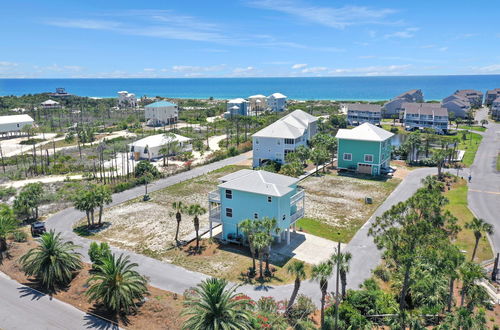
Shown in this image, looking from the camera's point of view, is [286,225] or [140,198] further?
[140,198]

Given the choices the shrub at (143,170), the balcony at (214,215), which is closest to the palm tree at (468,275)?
the balcony at (214,215)

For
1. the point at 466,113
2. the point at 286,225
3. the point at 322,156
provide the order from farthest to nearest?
1. the point at 466,113
2. the point at 322,156
3. the point at 286,225

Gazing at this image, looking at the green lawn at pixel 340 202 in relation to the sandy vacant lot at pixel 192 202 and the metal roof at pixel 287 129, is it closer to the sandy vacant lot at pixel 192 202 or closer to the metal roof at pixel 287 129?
the sandy vacant lot at pixel 192 202

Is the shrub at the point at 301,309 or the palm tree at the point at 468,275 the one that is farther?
the shrub at the point at 301,309

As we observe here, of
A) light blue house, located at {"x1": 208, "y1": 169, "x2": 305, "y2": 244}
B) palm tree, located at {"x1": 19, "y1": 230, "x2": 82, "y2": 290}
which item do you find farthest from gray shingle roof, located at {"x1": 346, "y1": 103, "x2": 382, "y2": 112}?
palm tree, located at {"x1": 19, "y1": 230, "x2": 82, "y2": 290}

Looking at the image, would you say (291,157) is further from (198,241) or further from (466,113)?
(466,113)

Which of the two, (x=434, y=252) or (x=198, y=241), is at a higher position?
(x=434, y=252)

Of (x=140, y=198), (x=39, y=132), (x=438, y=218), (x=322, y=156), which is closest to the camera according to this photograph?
(x=438, y=218)

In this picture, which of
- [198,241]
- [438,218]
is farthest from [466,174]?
[198,241]
